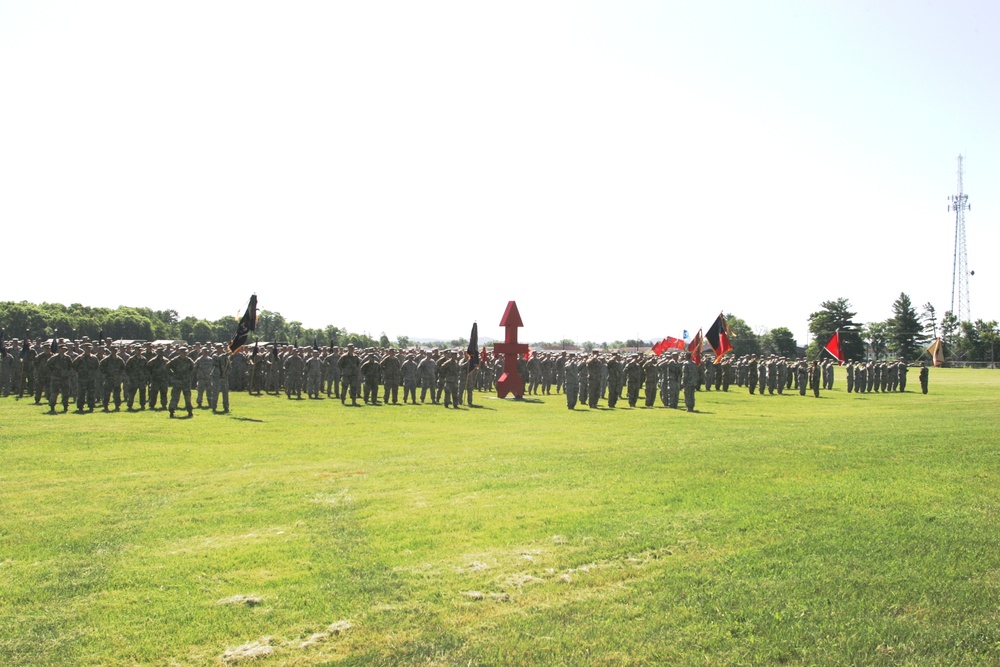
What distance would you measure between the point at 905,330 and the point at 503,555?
4420 inches

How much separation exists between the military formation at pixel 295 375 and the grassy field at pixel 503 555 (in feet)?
26.4

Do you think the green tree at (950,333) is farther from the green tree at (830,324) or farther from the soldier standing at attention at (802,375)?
the soldier standing at attention at (802,375)

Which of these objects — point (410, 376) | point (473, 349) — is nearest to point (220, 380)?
point (410, 376)

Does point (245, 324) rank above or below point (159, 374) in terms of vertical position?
above

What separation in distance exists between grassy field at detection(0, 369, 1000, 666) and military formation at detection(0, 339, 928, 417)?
8.06m

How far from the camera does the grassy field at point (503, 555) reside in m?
5.54

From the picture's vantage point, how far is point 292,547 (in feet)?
25.4

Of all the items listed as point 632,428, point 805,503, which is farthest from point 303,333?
point 805,503

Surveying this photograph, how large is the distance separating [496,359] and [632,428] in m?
19.4

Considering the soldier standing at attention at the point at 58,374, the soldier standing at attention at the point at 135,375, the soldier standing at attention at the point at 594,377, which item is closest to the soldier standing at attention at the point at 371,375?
the soldier standing at attention at the point at 135,375

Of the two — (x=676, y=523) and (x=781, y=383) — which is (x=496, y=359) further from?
(x=676, y=523)

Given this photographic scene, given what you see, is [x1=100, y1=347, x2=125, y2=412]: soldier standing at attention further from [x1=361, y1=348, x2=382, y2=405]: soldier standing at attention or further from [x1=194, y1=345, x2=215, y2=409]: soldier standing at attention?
[x1=361, y1=348, x2=382, y2=405]: soldier standing at attention

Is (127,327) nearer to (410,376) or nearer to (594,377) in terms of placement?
(410,376)

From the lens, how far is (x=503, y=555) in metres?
7.46
